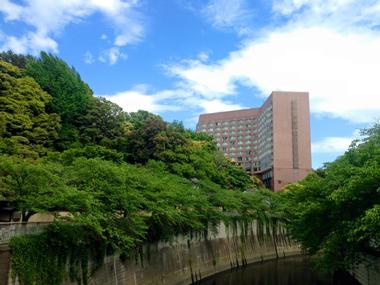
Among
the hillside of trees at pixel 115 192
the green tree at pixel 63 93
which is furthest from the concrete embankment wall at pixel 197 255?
the green tree at pixel 63 93

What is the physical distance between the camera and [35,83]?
44.9m

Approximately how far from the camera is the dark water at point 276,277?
3116 cm

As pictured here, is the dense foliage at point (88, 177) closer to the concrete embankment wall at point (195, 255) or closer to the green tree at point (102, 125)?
the green tree at point (102, 125)

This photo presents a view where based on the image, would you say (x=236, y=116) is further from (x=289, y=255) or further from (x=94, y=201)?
(x=94, y=201)

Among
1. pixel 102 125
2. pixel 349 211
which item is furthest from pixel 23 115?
pixel 349 211

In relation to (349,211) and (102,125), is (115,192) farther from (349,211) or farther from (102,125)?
(102,125)

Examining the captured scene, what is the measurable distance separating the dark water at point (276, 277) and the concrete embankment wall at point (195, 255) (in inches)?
50.2

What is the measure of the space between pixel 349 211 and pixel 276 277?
18.0 metres

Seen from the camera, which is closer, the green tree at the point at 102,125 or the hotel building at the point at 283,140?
the green tree at the point at 102,125

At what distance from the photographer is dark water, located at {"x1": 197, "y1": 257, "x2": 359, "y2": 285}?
3116 cm

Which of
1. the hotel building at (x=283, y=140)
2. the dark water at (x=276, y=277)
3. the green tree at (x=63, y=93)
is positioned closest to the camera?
the dark water at (x=276, y=277)

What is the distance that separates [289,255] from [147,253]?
3144cm

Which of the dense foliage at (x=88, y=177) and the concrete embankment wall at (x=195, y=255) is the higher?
the dense foliage at (x=88, y=177)

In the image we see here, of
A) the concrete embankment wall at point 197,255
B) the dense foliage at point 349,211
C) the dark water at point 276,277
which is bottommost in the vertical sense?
the dark water at point 276,277
